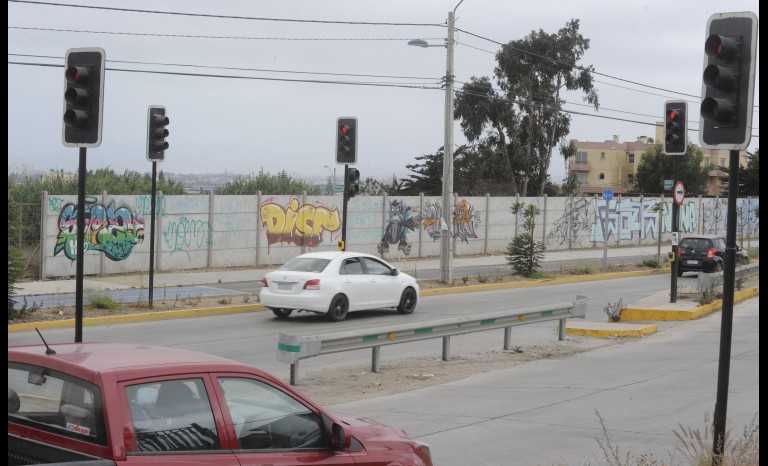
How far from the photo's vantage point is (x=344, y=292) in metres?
20.5

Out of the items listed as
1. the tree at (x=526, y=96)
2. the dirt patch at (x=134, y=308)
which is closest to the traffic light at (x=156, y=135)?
the dirt patch at (x=134, y=308)

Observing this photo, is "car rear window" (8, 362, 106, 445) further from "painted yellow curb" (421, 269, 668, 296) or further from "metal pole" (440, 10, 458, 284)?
"metal pole" (440, 10, 458, 284)

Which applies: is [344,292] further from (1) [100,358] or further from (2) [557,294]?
(1) [100,358]

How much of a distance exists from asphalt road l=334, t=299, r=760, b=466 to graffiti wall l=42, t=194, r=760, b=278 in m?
16.4

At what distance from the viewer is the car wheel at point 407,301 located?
22.4 metres

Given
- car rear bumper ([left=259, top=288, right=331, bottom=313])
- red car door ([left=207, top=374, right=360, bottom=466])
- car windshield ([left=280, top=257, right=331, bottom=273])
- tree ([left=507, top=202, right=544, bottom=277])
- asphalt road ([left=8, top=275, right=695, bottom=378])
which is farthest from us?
tree ([left=507, top=202, right=544, bottom=277])

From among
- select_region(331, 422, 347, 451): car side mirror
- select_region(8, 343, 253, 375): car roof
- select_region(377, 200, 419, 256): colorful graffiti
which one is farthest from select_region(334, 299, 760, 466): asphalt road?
select_region(377, 200, 419, 256): colorful graffiti

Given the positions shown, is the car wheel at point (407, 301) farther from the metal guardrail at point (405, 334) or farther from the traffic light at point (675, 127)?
the traffic light at point (675, 127)

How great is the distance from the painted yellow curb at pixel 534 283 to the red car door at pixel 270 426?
21971mm

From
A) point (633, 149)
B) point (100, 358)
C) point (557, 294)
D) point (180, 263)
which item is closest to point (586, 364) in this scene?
point (100, 358)

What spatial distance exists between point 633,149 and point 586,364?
104m

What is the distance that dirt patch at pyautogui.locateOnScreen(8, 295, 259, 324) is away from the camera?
63.3ft

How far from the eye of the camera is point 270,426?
5641mm

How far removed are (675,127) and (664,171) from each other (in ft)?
226
